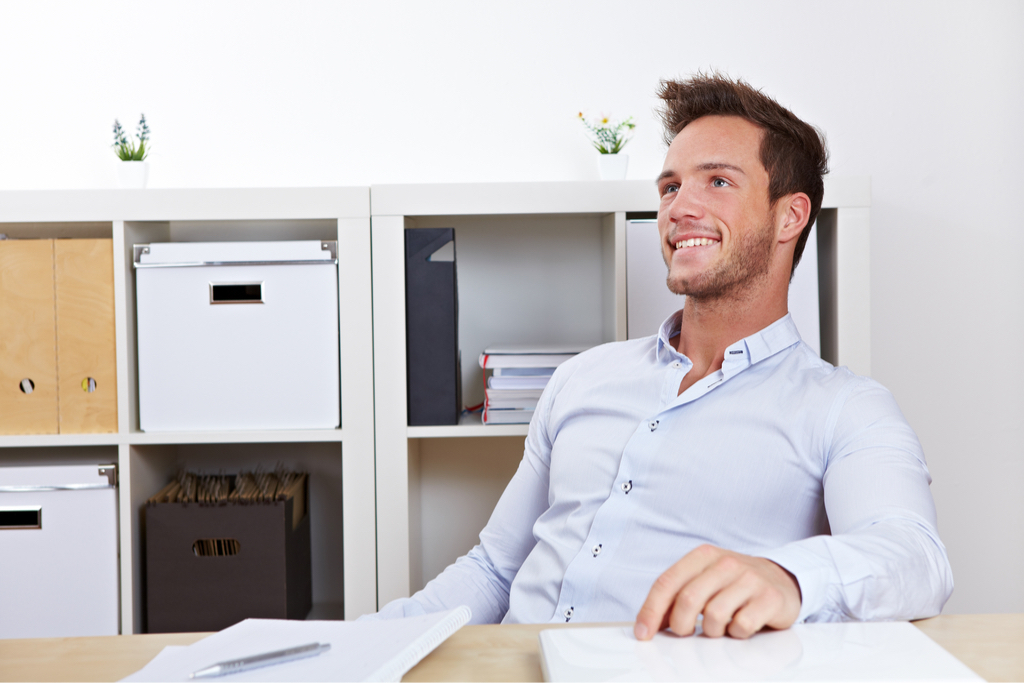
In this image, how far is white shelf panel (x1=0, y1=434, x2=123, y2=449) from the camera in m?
1.46

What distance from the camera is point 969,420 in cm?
177

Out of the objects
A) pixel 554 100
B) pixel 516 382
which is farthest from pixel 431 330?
pixel 554 100

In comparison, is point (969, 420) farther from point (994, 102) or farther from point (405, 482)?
point (405, 482)

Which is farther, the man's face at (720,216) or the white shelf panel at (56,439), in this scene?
the white shelf panel at (56,439)

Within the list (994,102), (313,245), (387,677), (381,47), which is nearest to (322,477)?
(313,245)

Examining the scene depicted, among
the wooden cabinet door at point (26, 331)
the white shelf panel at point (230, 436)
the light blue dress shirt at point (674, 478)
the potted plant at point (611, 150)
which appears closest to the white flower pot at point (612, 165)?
the potted plant at point (611, 150)

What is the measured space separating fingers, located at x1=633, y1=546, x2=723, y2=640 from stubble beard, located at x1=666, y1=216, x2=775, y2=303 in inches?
22.7

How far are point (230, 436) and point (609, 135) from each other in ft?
3.13

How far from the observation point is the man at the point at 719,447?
727 mm

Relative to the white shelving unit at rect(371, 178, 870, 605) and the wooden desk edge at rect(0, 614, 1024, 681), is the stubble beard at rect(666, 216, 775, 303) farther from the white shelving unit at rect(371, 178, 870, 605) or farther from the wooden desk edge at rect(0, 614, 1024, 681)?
the wooden desk edge at rect(0, 614, 1024, 681)

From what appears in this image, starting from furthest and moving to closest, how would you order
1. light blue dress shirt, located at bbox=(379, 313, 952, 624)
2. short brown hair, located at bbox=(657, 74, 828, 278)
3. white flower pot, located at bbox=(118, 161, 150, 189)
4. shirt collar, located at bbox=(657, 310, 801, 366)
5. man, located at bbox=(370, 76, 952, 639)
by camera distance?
white flower pot, located at bbox=(118, 161, 150, 189), short brown hair, located at bbox=(657, 74, 828, 278), shirt collar, located at bbox=(657, 310, 801, 366), light blue dress shirt, located at bbox=(379, 313, 952, 624), man, located at bbox=(370, 76, 952, 639)

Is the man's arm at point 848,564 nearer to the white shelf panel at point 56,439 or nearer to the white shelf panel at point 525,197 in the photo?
the white shelf panel at point 525,197

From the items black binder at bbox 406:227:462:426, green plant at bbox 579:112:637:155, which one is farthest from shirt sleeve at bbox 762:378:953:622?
green plant at bbox 579:112:637:155

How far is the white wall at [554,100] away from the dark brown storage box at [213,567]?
0.74 metres
